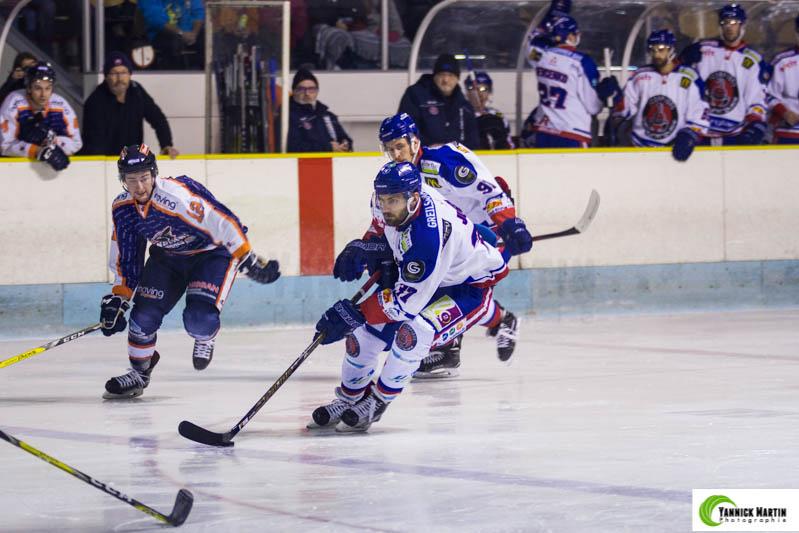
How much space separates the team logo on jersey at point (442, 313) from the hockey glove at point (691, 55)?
A: 173 inches

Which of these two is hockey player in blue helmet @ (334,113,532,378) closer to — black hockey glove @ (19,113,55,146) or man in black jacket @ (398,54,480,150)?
man in black jacket @ (398,54,480,150)

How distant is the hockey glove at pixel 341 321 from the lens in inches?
208

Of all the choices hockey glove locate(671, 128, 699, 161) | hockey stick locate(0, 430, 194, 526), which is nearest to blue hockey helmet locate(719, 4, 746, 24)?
hockey glove locate(671, 128, 699, 161)

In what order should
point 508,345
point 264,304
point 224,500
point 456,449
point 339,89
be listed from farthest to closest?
point 339,89 < point 264,304 < point 508,345 < point 456,449 < point 224,500

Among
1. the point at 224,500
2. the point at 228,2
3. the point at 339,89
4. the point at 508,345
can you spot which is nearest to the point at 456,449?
the point at 224,500

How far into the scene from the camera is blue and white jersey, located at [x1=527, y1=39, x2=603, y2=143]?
9.04 m

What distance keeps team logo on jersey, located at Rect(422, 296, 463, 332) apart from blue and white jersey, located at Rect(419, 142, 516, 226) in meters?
1.23

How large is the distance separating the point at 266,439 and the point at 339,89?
5384mm

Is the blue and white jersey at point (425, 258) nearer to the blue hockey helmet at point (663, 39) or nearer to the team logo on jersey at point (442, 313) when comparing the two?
the team logo on jersey at point (442, 313)

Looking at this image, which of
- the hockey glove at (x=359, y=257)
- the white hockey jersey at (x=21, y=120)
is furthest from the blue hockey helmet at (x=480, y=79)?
the hockey glove at (x=359, y=257)

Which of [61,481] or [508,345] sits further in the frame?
[508,345]

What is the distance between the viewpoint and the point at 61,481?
4.45m

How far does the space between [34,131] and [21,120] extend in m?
0.09

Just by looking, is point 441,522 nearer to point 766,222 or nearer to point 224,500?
point 224,500
